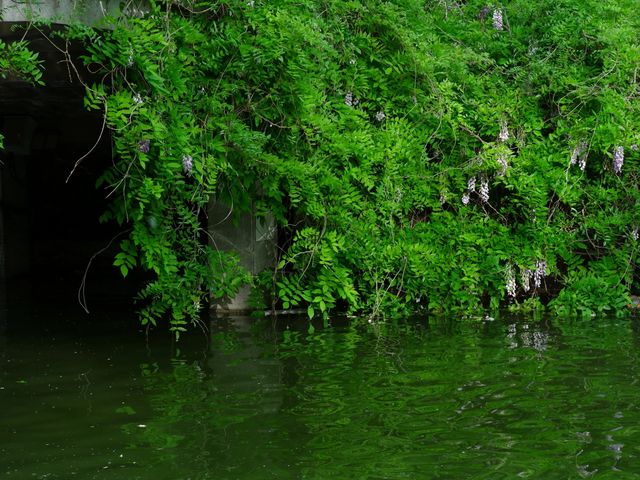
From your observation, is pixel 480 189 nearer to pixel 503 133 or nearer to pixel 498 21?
pixel 503 133

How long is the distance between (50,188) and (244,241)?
61.1ft

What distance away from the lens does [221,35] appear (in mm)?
9695

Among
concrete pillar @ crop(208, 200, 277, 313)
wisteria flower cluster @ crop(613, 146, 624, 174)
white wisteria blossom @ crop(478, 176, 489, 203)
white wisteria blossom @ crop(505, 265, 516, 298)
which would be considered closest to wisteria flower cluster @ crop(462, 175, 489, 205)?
white wisteria blossom @ crop(478, 176, 489, 203)

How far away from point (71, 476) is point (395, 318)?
6.03 meters

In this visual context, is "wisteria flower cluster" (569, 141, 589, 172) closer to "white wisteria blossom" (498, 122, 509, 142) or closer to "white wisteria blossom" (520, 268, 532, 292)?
"white wisteria blossom" (498, 122, 509, 142)

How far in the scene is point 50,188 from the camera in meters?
28.7

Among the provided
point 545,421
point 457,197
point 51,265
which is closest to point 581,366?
point 545,421

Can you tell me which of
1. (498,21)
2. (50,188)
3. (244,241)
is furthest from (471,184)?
(50,188)

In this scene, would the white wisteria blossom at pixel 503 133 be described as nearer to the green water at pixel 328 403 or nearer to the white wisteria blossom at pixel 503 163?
the white wisteria blossom at pixel 503 163

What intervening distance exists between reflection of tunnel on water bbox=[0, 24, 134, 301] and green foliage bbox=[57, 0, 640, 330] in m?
A: 1.59

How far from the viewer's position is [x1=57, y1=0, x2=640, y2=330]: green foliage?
9742 millimetres

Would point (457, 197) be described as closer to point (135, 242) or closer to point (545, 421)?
point (135, 242)

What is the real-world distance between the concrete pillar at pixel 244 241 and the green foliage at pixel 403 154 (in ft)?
1.05

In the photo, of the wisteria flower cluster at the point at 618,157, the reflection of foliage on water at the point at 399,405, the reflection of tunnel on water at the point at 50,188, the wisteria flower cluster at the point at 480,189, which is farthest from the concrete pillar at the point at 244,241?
the wisteria flower cluster at the point at 618,157
